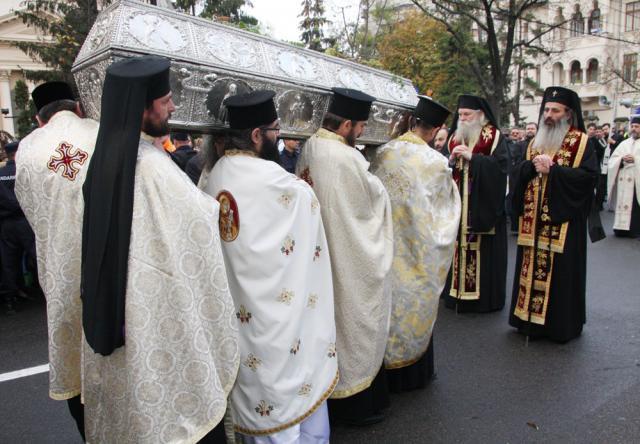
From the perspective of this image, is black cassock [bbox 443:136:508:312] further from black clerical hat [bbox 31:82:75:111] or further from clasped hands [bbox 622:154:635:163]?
clasped hands [bbox 622:154:635:163]

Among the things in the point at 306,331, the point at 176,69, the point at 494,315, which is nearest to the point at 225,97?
the point at 176,69

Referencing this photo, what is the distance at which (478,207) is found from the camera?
5367 mm

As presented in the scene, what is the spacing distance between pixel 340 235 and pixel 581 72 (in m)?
42.7

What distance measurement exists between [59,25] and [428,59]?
1038 centimetres

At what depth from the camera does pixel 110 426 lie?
2250 mm

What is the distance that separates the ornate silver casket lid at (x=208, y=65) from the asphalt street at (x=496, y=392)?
201 cm

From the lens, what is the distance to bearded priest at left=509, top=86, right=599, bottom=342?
177 inches

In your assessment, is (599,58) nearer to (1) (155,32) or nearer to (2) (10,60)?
Answer: (2) (10,60)

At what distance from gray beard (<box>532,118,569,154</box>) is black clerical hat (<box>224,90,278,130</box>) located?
3.09m

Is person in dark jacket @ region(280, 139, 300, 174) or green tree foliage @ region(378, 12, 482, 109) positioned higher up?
green tree foliage @ region(378, 12, 482, 109)

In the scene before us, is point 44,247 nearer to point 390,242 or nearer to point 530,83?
point 390,242

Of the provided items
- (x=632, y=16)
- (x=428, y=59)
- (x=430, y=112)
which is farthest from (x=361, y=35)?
(x=632, y=16)

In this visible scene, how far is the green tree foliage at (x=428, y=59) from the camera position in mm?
16281

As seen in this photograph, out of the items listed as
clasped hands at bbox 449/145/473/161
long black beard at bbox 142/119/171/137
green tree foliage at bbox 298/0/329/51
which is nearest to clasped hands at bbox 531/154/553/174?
clasped hands at bbox 449/145/473/161
